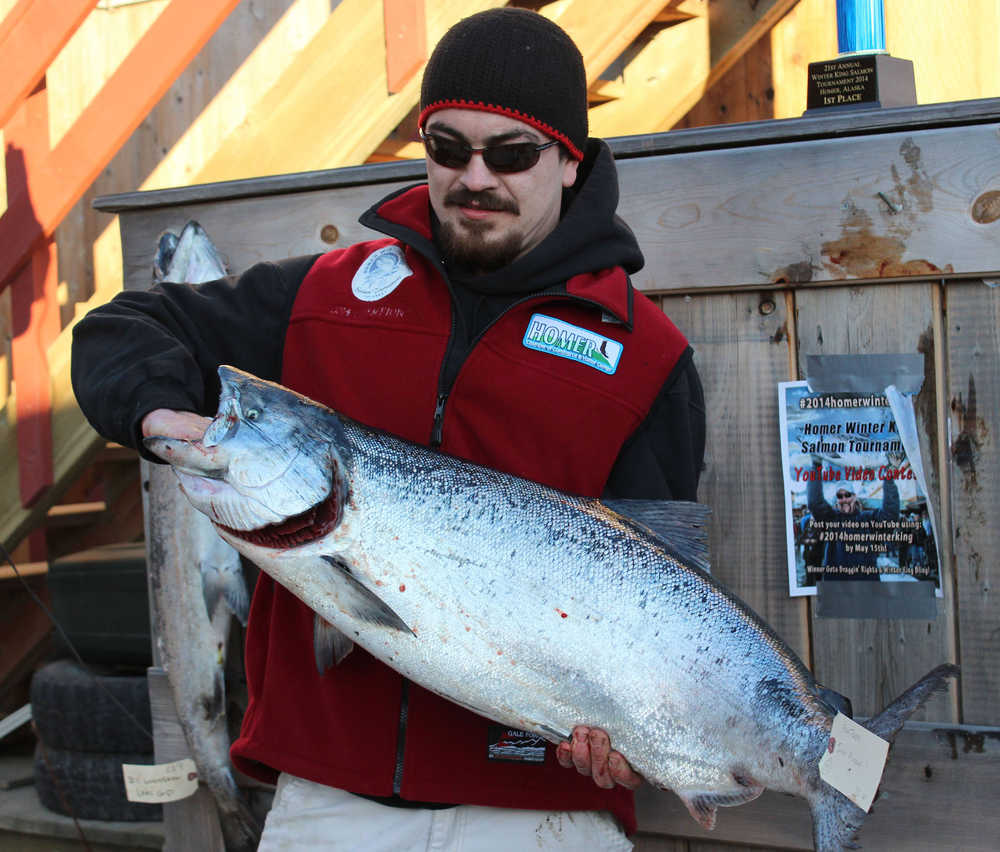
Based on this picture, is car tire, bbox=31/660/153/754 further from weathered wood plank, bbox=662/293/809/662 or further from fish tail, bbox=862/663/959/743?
fish tail, bbox=862/663/959/743

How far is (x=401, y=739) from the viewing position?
7.27ft

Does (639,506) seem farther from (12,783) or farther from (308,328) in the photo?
(12,783)

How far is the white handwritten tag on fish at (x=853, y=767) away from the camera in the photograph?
2.00m

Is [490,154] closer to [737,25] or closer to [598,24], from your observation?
[598,24]

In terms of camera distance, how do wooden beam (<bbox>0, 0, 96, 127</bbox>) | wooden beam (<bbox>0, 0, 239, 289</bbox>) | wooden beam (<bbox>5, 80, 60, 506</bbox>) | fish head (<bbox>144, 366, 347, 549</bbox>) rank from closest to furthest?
fish head (<bbox>144, 366, 347, 549</bbox>) < wooden beam (<bbox>0, 0, 239, 289</bbox>) < wooden beam (<bbox>0, 0, 96, 127</bbox>) < wooden beam (<bbox>5, 80, 60, 506</bbox>)

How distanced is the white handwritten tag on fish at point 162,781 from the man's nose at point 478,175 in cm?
232

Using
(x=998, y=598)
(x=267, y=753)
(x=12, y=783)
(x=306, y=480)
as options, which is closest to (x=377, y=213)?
(x=306, y=480)

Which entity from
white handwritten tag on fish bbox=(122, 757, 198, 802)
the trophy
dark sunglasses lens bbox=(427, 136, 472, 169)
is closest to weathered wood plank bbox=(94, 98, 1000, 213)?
the trophy

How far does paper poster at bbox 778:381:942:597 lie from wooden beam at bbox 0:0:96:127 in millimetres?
3279

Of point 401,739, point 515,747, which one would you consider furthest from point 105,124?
point 515,747

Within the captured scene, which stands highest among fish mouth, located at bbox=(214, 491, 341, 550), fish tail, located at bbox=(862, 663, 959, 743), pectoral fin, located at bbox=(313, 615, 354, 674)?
fish mouth, located at bbox=(214, 491, 341, 550)

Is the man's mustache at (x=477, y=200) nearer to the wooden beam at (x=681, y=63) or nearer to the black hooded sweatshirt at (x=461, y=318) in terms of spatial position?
the black hooded sweatshirt at (x=461, y=318)

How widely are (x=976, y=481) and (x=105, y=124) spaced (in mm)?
3511

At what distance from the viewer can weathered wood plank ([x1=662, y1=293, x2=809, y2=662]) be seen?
2.84 m
